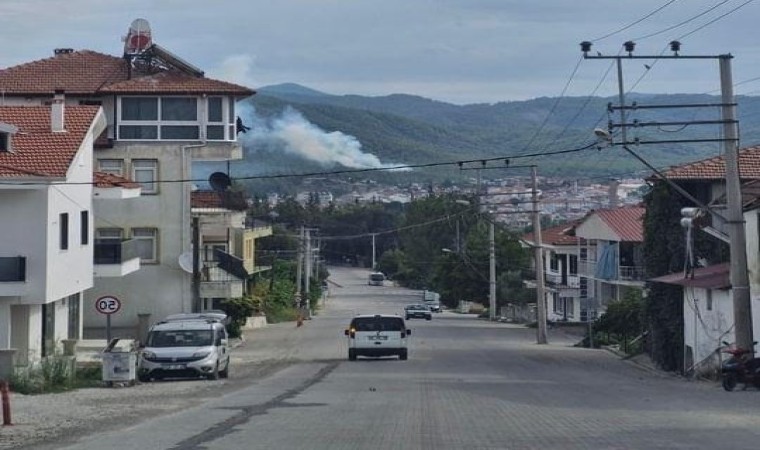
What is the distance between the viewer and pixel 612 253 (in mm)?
76438

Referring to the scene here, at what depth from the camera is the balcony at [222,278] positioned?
62.5m

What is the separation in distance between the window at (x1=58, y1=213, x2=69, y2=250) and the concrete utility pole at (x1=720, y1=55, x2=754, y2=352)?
20.4m

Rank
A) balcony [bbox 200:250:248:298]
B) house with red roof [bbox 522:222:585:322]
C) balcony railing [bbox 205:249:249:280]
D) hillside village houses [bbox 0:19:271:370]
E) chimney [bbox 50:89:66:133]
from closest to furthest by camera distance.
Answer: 1. chimney [bbox 50:89:66:133]
2. hillside village houses [bbox 0:19:271:370]
3. balcony [bbox 200:250:248:298]
4. balcony railing [bbox 205:249:249:280]
5. house with red roof [bbox 522:222:585:322]

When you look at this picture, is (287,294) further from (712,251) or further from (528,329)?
(712,251)

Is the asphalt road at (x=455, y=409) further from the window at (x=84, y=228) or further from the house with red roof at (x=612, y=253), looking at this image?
the house with red roof at (x=612, y=253)

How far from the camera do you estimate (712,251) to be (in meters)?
43.3

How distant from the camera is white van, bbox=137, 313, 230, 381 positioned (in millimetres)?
34844

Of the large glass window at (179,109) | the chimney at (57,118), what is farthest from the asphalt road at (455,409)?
the large glass window at (179,109)

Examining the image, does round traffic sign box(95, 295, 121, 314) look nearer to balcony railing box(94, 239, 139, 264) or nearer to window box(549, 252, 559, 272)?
balcony railing box(94, 239, 139, 264)

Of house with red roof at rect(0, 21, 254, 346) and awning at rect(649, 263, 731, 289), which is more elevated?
house with red roof at rect(0, 21, 254, 346)

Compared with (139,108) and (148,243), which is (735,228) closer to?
(139,108)

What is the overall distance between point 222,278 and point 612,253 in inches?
1002

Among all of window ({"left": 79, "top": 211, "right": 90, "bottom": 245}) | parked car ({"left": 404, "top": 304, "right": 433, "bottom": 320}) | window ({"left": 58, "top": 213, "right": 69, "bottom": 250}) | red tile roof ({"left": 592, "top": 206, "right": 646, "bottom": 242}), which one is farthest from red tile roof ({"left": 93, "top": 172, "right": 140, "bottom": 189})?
parked car ({"left": 404, "top": 304, "right": 433, "bottom": 320})

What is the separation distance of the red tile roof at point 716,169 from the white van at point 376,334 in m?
10.9
